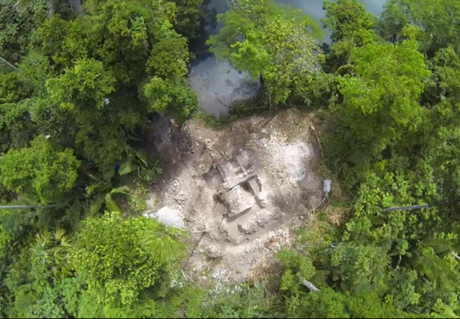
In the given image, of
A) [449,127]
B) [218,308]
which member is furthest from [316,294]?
[449,127]

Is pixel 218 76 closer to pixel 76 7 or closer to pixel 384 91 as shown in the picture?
pixel 76 7

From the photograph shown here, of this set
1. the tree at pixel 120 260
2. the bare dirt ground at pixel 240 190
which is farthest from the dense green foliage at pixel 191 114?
the bare dirt ground at pixel 240 190

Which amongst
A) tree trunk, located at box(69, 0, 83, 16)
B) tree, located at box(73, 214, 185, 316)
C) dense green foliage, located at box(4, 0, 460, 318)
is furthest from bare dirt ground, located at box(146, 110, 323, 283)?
tree trunk, located at box(69, 0, 83, 16)

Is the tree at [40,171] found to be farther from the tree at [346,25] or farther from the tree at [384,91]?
the tree at [346,25]

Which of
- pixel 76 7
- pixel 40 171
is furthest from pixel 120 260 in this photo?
pixel 76 7

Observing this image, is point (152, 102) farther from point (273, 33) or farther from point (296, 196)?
point (296, 196)

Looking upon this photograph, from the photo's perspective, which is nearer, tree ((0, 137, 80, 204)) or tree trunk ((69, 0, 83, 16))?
tree ((0, 137, 80, 204))

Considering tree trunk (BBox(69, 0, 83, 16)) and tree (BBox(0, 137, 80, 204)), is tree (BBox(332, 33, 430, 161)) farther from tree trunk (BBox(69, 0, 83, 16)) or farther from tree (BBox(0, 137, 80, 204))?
tree trunk (BBox(69, 0, 83, 16))
